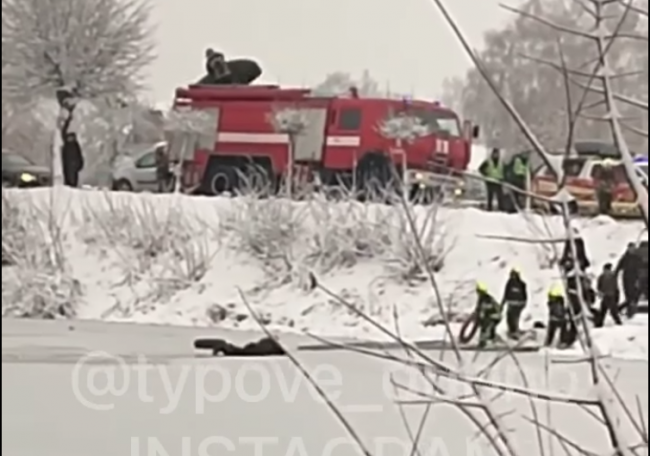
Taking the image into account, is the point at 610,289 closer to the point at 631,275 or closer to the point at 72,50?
the point at 631,275

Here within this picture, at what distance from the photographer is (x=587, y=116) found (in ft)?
1.66

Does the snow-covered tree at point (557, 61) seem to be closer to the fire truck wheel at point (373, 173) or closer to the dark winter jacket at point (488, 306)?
the dark winter jacket at point (488, 306)

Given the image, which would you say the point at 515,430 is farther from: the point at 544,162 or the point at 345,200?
the point at 345,200

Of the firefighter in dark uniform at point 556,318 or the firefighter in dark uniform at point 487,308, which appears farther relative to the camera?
the firefighter in dark uniform at point 487,308

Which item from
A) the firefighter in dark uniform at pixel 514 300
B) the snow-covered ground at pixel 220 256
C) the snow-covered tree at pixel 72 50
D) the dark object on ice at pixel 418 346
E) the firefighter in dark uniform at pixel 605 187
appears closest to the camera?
the dark object on ice at pixel 418 346

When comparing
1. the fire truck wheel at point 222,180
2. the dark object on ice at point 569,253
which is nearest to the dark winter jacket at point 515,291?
the fire truck wheel at point 222,180

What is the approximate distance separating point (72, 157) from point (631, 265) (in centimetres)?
80

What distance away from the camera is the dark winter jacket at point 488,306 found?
1.30 metres

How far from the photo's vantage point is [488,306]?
Answer: 4.60 feet

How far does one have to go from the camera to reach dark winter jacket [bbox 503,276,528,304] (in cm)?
149

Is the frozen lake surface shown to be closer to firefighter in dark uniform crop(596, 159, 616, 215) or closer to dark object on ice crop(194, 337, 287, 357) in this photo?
dark object on ice crop(194, 337, 287, 357)

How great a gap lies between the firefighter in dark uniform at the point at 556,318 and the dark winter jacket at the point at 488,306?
70 millimetres

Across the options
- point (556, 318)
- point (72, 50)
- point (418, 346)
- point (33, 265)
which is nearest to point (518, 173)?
point (418, 346)

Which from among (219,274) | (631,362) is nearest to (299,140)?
(219,274)
